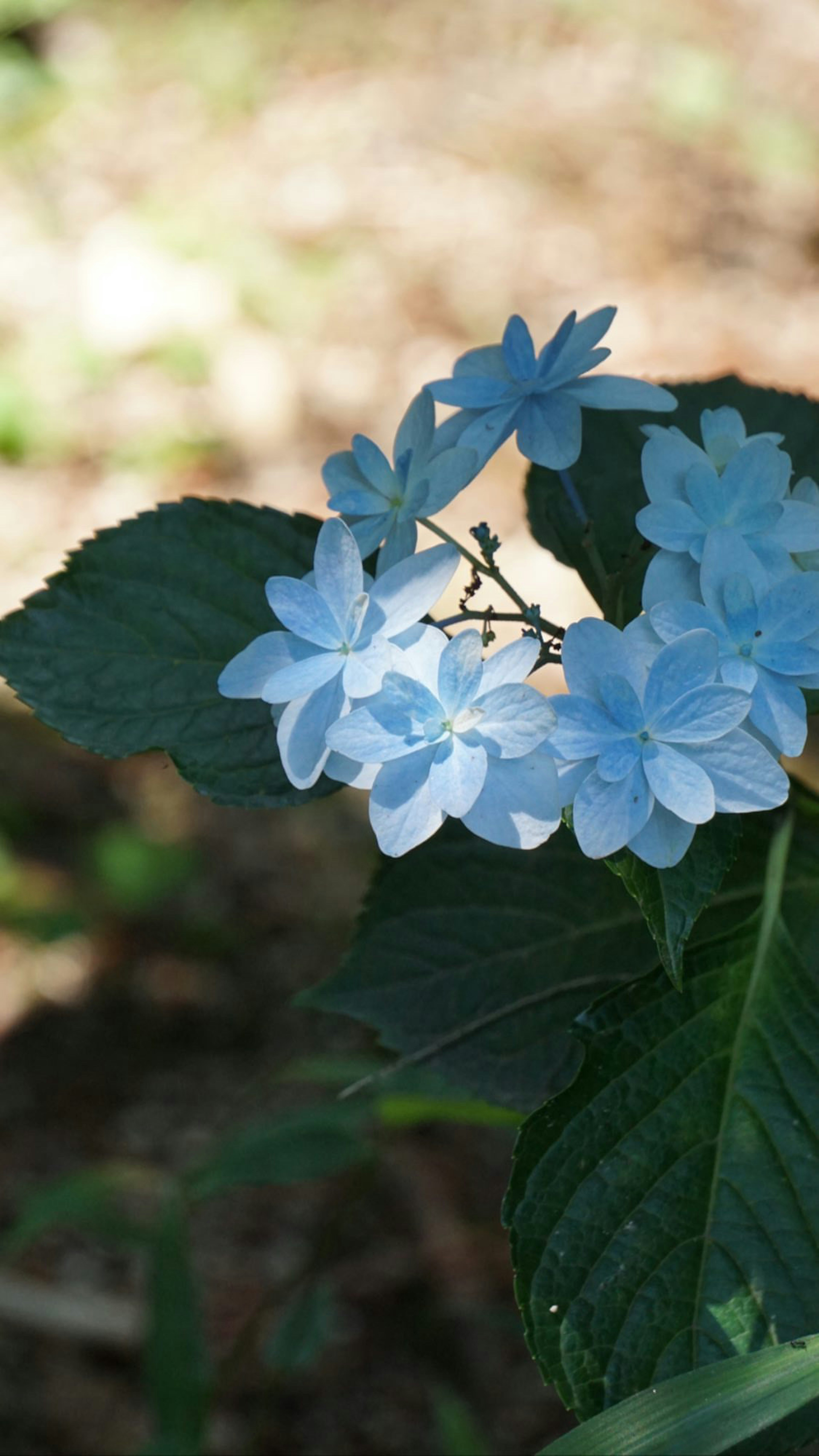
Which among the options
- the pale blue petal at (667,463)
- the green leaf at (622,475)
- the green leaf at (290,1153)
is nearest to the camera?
the pale blue petal at (667,463)

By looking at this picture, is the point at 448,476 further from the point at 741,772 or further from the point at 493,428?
the point at 741,772

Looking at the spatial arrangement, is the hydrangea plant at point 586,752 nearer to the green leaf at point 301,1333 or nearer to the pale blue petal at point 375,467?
the pale blue petal at point 375,467

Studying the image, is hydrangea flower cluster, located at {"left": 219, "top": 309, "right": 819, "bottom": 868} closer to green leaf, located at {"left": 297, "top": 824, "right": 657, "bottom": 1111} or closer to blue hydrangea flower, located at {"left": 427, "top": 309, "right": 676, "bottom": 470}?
blue hydrangea flower, located at {"left": 427, "top": 309, "right": 676, "bottom": 470}

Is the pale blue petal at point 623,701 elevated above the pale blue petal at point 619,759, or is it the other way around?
the pale blue petal at point 623,701

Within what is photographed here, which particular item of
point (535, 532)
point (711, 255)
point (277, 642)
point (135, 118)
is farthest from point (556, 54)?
point (277, 642)

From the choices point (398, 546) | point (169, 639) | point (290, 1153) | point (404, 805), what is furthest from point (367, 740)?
point (290, 1153)

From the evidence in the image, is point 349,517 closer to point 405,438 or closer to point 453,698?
point 405,438

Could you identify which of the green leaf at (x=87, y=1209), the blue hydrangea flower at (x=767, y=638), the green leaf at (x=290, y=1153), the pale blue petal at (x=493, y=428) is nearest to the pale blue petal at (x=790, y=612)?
the blue hydrangea flower at (x=767, y=638)
